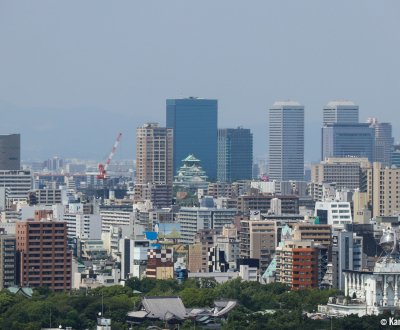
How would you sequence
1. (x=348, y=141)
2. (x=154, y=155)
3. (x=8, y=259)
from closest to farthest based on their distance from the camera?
(x=8, y=259) < (x=154, y=155) < (x=348, y=141)

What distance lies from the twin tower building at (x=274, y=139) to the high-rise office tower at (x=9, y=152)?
15.8 metres

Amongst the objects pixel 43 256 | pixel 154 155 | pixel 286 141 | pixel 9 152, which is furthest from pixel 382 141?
pixel 43 256

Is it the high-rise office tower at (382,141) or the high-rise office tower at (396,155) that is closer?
the high-rise office tower at (396,155)

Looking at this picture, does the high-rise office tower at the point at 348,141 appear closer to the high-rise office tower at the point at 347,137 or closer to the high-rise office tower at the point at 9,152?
the high-rise office tower at the point at 347,137

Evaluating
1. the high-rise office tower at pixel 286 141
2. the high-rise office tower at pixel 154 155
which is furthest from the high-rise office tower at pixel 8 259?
the high-rise office tower at pixel 286 141

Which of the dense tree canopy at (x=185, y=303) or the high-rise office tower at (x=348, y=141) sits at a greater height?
the high-rise office tower at (x=348, y=141)

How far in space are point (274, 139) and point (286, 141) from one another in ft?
2.90

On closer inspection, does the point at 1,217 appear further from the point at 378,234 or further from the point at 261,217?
the point at 378,234

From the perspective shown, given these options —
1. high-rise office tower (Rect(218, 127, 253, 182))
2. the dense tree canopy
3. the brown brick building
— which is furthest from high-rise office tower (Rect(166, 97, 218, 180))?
the dense tree canopy

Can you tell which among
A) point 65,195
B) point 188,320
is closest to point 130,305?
point 188,320

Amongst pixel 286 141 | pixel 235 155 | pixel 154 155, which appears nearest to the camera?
pixel 154 155

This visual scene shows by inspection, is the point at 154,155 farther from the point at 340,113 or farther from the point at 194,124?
the point at 340,113

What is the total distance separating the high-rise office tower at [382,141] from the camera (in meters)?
152

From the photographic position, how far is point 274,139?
171000 millimetres
